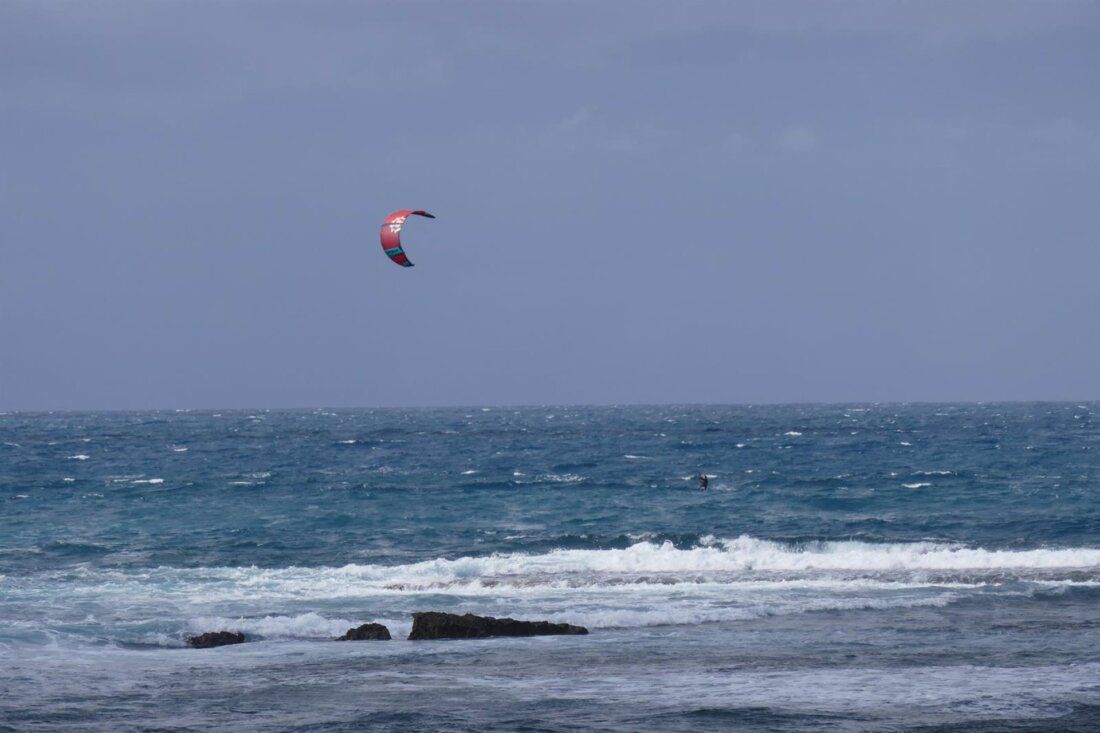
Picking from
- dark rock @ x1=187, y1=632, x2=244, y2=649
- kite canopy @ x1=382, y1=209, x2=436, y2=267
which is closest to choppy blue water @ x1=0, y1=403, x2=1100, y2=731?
dark rock @ x1=187, y1=632, x2=244, y2=649

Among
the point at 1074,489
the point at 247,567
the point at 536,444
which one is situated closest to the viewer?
the point at 247,567

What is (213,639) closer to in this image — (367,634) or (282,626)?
(282,626)

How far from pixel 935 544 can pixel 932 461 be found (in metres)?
30.9

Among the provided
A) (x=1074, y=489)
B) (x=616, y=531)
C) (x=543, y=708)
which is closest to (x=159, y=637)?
(x=543, y=708)

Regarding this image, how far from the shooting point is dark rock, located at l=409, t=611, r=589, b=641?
23453mm

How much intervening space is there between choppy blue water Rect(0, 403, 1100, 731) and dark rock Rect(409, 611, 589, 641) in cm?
52

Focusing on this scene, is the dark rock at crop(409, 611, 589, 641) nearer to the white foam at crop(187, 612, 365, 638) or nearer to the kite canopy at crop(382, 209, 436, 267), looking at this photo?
the white foam at crop(187, 612, 365, 638)

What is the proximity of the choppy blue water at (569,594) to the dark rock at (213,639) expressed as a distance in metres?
0.44

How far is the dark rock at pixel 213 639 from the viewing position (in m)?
23.5

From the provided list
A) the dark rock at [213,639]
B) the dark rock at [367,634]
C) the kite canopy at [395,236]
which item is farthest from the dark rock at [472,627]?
the kite canopy at [395,236]

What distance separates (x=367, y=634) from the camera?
2364 cm

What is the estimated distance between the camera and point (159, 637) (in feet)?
79.6

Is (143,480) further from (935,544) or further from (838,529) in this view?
(935,544)

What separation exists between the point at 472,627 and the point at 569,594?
6083 millimetres
